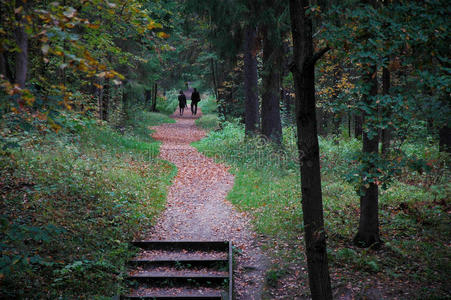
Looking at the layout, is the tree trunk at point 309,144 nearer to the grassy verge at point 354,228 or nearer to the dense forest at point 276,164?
the dense forest at point 276,164

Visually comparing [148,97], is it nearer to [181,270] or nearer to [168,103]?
[168,103]

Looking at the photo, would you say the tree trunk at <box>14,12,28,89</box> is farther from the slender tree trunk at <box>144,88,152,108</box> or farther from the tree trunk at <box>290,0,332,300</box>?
the slender tree trunk at <box>144,88,152,108</box>

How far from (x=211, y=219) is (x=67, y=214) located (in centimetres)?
363

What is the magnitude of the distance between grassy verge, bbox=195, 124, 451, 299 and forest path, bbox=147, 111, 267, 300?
0.34 m

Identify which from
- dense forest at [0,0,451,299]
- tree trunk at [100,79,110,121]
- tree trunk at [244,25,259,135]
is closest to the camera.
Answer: dense forest at [0,0,451,299]

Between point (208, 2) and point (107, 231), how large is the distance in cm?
945

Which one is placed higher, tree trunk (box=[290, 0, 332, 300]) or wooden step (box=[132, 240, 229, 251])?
tree trunk (box=[290, 0, 332, 300])

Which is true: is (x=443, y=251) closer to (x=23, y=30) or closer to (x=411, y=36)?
(x=411, y=36)

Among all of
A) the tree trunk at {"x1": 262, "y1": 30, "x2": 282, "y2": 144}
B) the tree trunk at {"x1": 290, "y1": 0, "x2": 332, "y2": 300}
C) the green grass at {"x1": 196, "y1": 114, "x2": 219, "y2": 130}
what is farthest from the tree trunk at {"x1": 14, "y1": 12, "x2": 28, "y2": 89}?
the green grass at {"x1": 196, "y1": 114, "x2": 219, "y2": 130}

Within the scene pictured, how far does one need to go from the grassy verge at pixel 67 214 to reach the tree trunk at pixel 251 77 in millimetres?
5847

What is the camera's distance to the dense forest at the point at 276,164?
3926 millimetres

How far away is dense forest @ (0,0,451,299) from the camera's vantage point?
3926 mm

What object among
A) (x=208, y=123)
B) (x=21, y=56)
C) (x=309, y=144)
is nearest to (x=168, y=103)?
(x=208, y=123)

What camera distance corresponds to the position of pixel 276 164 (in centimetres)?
1276
